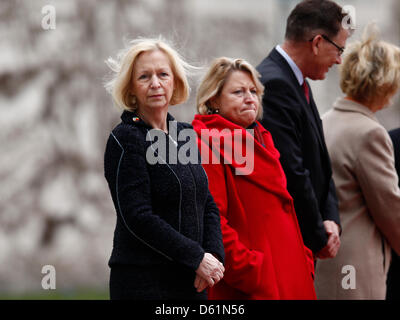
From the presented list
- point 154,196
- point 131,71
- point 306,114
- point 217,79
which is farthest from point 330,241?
point 131,71

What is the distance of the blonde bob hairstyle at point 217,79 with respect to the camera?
140 inches

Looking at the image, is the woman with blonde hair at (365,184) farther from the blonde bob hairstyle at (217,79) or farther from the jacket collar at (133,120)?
the jacket collar at (133,120)

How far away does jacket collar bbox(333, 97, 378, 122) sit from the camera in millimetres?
4523

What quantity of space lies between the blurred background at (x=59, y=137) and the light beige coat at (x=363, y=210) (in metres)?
2.93

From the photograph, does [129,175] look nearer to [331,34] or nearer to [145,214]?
[145,214]

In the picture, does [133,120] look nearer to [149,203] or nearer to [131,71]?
[131,71]

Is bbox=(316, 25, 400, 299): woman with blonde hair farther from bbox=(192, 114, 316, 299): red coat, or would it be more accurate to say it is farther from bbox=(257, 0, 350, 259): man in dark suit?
bbox=(192, 114, 316, 299): red coat

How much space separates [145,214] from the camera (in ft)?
9.23

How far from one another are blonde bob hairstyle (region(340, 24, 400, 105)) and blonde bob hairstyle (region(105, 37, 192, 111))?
1.66 meters

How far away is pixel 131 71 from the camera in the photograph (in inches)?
120

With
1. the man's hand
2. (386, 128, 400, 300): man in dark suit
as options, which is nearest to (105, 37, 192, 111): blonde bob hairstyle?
the man's hand

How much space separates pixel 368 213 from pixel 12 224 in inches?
154
